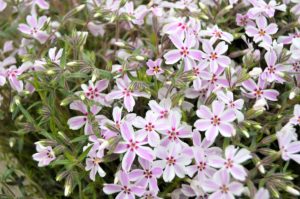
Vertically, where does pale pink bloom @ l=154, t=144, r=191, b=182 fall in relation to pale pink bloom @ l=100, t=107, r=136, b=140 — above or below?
below

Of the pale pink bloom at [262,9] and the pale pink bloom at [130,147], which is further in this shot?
the pale pink bloom at [262,9]

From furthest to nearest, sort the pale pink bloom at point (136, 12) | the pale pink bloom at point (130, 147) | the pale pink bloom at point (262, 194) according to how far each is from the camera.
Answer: the pale pink bloom at point (136, 12) < the pale pink bloom at point (130, 147) < the pale pink bloom at point (262, 194)

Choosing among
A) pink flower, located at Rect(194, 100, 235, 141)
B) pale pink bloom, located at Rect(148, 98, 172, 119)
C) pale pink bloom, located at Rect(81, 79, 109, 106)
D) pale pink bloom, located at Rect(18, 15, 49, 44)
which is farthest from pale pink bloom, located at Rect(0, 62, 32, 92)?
pink flower, located at Rect(194, 100, 235, 141)

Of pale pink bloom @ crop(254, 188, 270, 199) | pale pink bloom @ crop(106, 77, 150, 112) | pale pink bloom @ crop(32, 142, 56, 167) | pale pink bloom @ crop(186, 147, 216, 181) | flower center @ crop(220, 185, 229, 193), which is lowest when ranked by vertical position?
pale pink bloom @ crop(32, 142, 56, 167)

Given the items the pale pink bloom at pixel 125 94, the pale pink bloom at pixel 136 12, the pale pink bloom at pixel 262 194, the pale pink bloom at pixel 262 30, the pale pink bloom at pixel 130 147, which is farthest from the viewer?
the pale pink bloom at pixel 136 12

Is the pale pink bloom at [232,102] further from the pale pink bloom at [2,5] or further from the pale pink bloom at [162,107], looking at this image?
the pale pink bloom at [2,5]

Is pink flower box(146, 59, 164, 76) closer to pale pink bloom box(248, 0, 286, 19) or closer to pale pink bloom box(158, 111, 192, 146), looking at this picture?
pale pink bloom box(158, 111, 192, 146)

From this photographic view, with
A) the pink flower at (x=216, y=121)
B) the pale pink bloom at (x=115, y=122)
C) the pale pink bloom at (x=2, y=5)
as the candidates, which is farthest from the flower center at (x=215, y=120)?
the pale pink bloom at (x=2, y=5)
